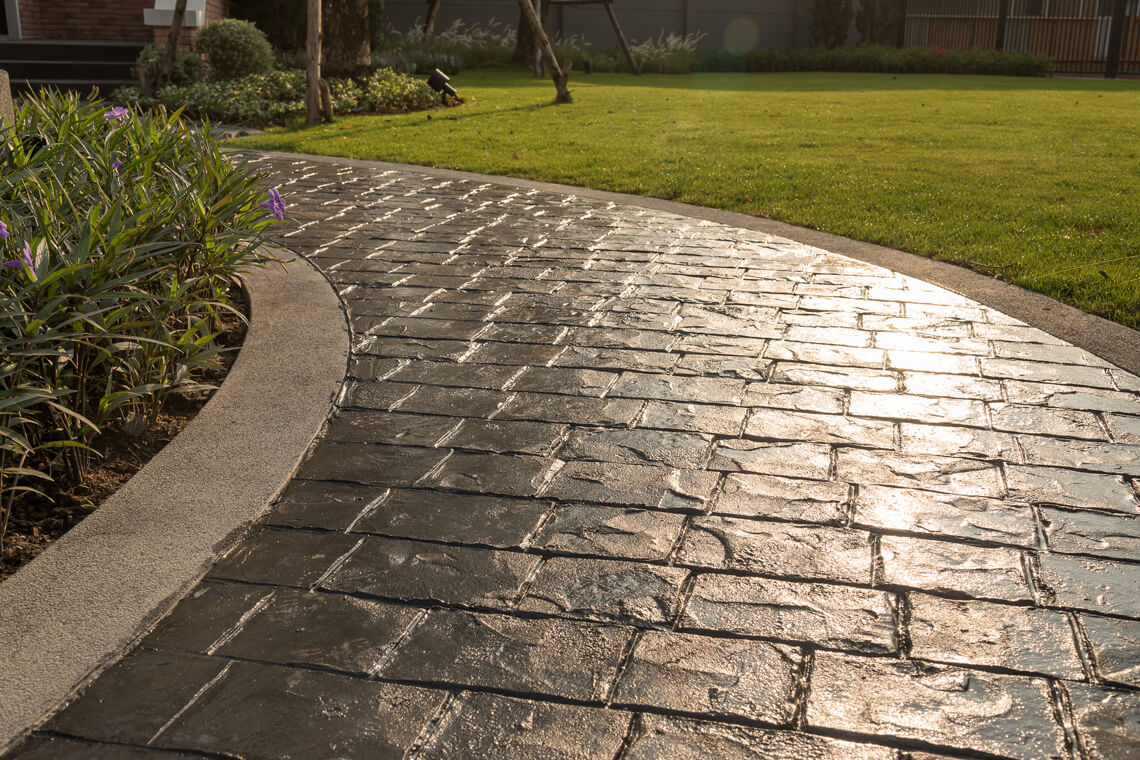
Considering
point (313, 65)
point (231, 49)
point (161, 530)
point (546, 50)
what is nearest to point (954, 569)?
point (161, 530)

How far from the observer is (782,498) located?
303 cm

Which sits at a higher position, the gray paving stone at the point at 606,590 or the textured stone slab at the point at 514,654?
the gray paving stone at the point at 606,590

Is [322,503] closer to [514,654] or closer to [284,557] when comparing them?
[284,557]

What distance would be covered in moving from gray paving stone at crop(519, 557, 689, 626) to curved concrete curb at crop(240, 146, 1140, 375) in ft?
8.85

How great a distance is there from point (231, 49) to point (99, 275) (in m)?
11.9

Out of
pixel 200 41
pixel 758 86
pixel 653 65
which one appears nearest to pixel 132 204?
pixel 200 41

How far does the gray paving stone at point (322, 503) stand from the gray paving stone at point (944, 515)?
4.82 feet

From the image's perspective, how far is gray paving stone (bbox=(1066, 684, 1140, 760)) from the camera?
1.98m

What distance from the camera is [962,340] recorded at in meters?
4.55

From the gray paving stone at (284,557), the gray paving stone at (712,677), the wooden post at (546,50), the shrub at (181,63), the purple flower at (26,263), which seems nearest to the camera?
the gray paving stone at (712,677)

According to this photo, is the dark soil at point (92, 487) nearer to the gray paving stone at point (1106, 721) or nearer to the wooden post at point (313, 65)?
the gray paving stone at point (1106, 721)

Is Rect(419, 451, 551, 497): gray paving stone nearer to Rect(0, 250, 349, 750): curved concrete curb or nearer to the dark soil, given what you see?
Rect(0, 250, 349, 750): curved concrete curb

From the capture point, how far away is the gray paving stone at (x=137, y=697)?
6.69ft

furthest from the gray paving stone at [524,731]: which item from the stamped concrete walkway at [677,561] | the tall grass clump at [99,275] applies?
the tall grass clump at [99,275]
